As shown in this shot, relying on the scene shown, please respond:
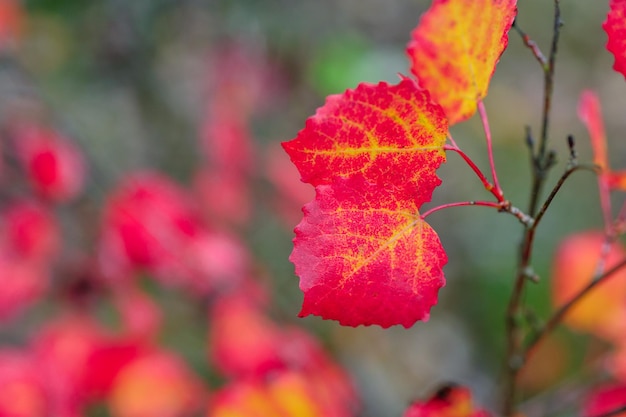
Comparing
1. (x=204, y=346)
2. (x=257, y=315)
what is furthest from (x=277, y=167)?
(x=257, y=315)

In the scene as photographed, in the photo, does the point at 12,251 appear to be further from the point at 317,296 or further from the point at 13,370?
the point at 317,296

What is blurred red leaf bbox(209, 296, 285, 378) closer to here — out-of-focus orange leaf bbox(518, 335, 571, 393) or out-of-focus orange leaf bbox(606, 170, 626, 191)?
out-of-focus orange leaf bbox(606, 170, 626, 191)

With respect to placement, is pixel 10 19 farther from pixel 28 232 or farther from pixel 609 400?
pixel 609 400

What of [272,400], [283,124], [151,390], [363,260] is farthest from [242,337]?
[283,124]

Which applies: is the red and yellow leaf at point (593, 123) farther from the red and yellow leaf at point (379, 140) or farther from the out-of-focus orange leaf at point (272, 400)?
the out-of-focus orange leaf at point (272, 400)

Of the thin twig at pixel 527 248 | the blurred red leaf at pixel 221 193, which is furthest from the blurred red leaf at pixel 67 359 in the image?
the thin twig at pixel 527 248

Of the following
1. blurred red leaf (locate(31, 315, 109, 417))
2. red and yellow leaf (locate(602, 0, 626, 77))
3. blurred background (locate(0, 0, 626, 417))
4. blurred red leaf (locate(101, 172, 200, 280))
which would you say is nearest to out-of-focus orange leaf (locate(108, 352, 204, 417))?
blurred red leaf (locate(31, 315, 109, 417))
